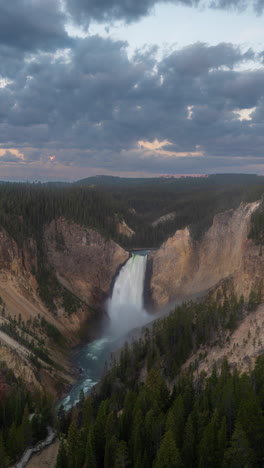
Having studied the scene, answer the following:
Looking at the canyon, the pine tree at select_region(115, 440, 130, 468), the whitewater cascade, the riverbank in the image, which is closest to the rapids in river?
the whitewater cascade

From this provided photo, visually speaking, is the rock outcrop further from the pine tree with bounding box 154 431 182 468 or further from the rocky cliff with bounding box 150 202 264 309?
the pine tree with bounding box 154 431 182 468

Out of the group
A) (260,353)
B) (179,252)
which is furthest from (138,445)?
(179,252)

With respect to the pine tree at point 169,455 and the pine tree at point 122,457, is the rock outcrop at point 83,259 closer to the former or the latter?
the pine tree at point 122,457

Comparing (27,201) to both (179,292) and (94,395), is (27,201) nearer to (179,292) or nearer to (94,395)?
(179,292)

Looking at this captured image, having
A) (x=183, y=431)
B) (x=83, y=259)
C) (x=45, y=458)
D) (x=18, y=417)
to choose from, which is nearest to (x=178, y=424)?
(x=183, y=431)

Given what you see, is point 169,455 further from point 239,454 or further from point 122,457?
point 239,454

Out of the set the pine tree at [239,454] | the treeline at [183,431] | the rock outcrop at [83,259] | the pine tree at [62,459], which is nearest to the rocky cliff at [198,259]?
the rock outcrop at [83,259]

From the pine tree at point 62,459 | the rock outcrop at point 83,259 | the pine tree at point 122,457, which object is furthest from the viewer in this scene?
the rock outcrop at point 83,259
